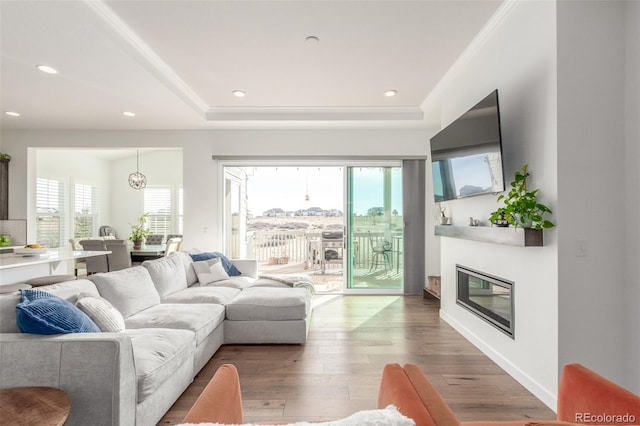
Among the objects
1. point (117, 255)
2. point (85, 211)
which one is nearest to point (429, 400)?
point (117, 255)

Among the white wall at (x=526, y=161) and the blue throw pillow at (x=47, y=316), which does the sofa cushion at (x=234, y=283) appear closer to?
the blue throw pillow at (x=47, y=316)

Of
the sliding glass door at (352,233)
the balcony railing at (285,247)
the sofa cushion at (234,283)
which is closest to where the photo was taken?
the sofa cushion at (234,283)

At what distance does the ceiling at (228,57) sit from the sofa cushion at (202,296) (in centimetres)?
223

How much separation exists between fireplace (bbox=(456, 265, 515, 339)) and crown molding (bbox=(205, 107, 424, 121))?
239cm

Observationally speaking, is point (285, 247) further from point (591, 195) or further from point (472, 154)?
point (591, 195)

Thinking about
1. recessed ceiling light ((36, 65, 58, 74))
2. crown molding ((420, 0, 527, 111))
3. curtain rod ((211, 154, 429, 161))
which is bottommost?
curtain rod ((211, 154, 429, 161))

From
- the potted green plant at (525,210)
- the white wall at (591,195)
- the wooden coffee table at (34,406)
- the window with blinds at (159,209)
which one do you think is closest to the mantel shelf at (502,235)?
the potted green plant at (525,210)

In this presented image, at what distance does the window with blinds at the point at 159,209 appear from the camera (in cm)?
830

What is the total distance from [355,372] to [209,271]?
7.58 feet

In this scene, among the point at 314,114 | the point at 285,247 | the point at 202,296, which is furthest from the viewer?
the point at 285,247

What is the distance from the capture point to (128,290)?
276 centimetres

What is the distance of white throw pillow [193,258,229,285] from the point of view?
157 inches

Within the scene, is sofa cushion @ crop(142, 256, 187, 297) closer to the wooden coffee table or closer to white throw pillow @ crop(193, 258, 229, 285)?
white throw pillow @ crop(193, 258, 229, 285)

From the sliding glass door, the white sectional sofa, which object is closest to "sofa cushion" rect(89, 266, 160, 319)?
the white sectional sofa
